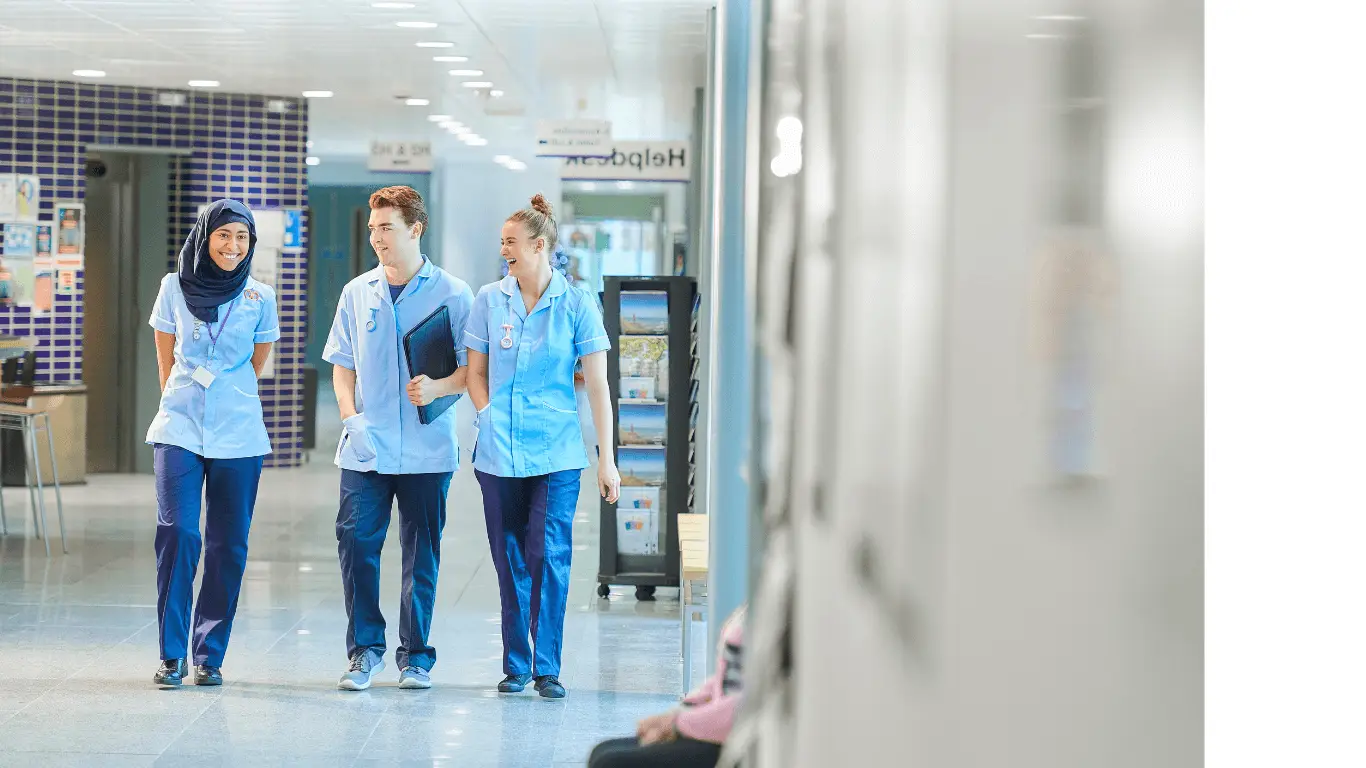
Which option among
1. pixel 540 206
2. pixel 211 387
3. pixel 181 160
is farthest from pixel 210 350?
pixel 181 160

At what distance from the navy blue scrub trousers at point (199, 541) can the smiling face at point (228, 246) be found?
62 cm

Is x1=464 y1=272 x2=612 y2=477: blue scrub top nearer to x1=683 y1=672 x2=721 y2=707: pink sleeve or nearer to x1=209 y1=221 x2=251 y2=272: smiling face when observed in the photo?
x1=209 y1=221 x2=251 y2=272: smiling face

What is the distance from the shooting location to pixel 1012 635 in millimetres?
507

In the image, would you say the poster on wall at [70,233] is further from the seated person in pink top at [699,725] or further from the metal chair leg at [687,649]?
the seated person in pink top at [699,725]

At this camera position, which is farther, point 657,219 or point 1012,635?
point 657,219

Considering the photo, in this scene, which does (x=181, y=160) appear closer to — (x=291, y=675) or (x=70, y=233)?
(x=70, y=233)

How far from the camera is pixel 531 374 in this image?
457cm

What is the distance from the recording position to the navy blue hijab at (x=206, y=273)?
464cm

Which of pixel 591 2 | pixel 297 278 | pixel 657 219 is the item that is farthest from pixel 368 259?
pixel 591 2

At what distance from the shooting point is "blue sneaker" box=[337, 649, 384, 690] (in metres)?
4.75

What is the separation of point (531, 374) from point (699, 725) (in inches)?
130

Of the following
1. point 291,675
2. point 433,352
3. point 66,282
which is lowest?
point 291,675

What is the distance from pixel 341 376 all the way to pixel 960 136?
4361mm
